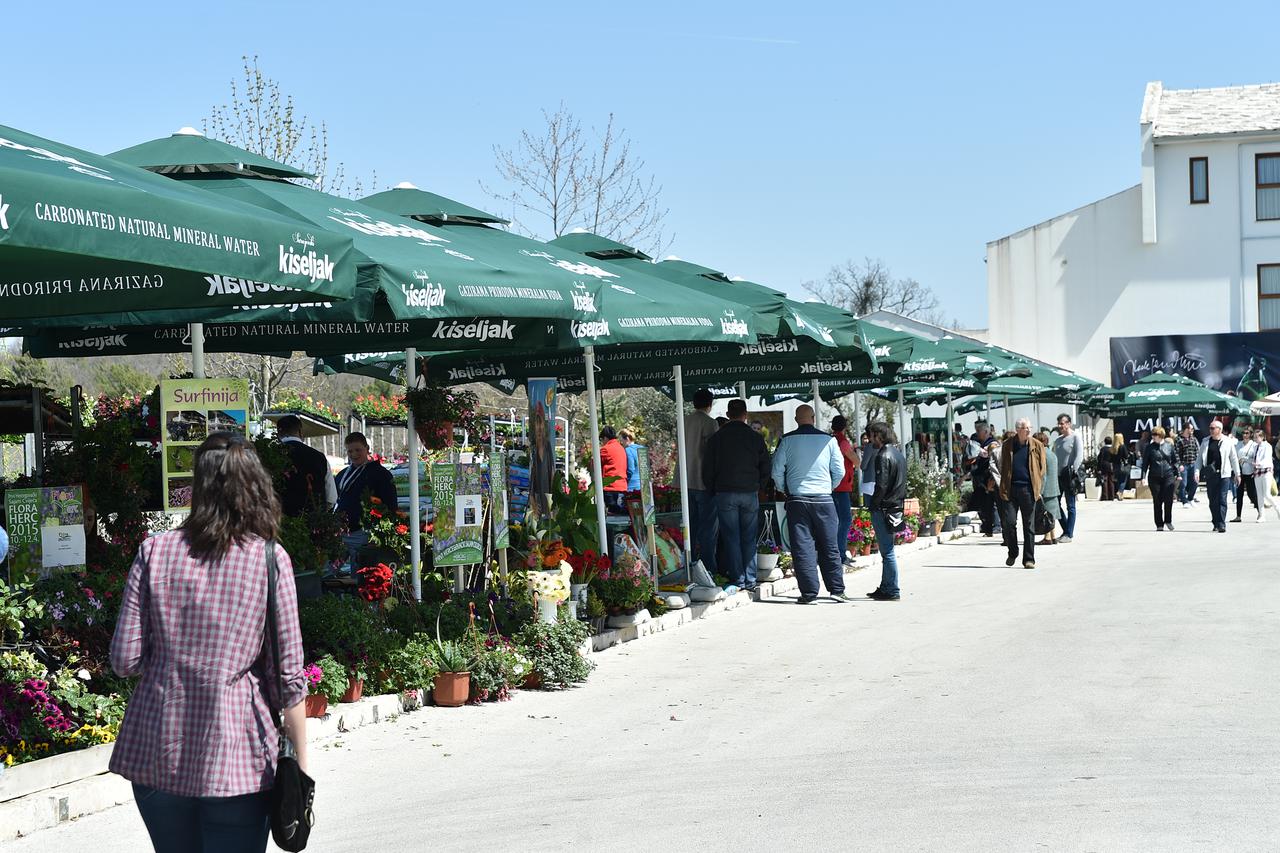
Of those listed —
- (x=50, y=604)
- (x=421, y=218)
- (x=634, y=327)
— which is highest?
(x=421, y=218)

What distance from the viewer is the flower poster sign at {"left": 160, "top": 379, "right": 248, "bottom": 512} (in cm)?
841

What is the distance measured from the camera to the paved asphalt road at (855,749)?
626cm

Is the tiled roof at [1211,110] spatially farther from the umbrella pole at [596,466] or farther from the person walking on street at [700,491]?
the umbrella pole at [596,466]

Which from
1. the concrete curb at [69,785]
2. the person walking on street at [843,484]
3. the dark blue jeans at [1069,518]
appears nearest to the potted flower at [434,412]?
the concrete curb at [69,785]

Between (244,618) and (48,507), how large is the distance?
14.3 feet

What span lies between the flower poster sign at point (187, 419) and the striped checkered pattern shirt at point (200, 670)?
4.48m

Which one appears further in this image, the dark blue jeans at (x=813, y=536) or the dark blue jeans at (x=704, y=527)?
the dark blue jeans at (x=704, y=527)

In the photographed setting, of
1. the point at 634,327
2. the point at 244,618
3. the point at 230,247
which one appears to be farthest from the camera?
the point at 634,327

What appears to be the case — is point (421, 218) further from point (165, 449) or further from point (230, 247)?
point (230, 247)

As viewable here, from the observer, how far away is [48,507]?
25.5 ft

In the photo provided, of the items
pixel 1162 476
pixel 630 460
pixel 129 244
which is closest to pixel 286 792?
pixel 129 244

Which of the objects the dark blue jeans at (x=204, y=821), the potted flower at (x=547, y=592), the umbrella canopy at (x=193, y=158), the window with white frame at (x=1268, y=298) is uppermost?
the window with white frame at (x=1268, y=298)

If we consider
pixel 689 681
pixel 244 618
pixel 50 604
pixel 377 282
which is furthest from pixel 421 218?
pixel 244 618

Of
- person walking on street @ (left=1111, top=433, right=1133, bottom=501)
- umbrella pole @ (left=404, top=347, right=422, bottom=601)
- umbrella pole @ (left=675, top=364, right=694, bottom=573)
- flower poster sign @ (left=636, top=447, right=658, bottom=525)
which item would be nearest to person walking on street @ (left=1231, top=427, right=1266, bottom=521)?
person walking on street @ (left=1111, top=433, right=1133, bottom=501)
